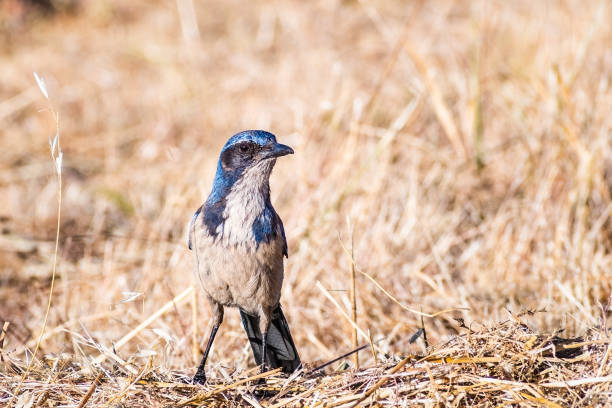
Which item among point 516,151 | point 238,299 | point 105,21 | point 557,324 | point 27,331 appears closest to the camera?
point 238,299

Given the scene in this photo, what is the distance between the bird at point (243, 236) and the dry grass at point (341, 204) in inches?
13.3

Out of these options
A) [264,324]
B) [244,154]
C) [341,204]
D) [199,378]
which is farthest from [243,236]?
[341,204]

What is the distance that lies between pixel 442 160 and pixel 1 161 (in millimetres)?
4492

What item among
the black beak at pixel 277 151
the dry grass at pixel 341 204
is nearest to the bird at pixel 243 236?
the black beak at pixel 277 151

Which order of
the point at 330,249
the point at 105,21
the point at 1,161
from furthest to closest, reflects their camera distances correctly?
1. the point at 105,21
2. the point at 1,161
3. the point at 330,249

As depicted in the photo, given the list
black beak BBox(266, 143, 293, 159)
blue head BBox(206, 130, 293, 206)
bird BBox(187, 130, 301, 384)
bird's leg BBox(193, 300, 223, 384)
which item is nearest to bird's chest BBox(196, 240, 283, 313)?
bird BBox(187, 130, 301, 384)

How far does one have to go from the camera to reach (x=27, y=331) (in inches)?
191

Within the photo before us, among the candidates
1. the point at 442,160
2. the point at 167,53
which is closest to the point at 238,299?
the point at 442,160

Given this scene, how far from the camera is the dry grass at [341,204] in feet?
11.1

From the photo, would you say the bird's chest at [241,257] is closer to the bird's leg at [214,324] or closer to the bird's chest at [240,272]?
the bird's chest at [240,272]

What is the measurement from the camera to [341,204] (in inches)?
231

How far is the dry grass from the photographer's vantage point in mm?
3389

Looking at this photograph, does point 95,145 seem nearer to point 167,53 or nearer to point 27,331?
point 167,53

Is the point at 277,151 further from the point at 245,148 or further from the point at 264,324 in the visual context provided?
the point at 264,324
